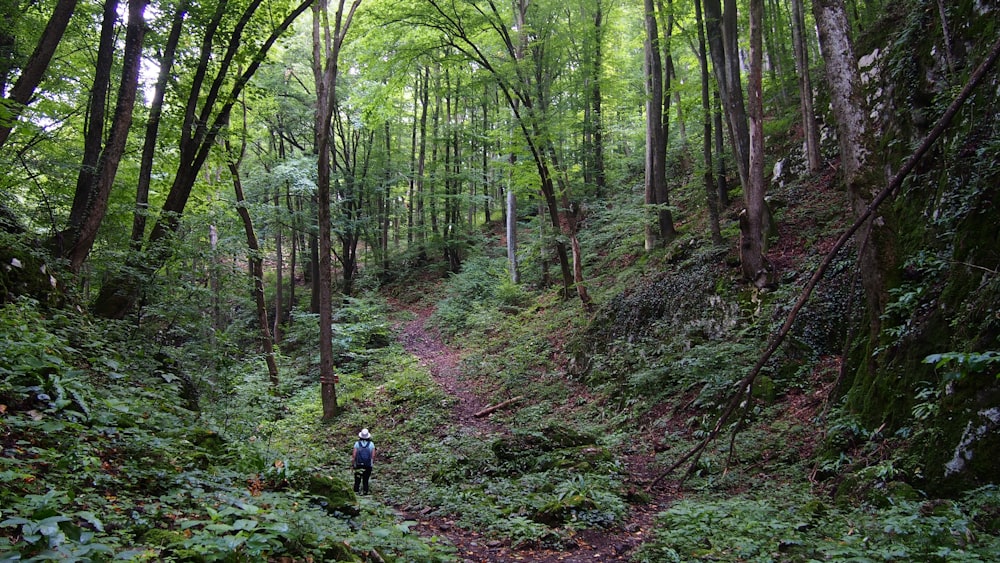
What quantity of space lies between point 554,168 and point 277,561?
13331 mm

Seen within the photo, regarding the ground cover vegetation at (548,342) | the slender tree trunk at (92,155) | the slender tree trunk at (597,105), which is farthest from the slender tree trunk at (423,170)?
the slender tree trunk at (92,155)

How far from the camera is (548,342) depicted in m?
15.4

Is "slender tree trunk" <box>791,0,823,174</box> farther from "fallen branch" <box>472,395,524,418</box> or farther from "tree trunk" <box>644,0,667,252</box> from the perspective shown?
"fallen branch" <box>472,395,524,418</box>

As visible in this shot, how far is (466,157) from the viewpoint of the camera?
2873 cm

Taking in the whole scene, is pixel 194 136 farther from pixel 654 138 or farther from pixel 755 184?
pixel 654 138

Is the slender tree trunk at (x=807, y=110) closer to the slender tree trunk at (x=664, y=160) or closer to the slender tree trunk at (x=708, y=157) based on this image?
the slender tree trunk at (x=708, y=157)

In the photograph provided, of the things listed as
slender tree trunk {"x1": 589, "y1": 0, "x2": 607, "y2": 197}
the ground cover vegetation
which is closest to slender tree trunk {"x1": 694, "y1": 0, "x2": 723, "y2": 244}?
the ground cover vegetation

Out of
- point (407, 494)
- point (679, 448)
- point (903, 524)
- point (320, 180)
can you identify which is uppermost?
point (320, 180)

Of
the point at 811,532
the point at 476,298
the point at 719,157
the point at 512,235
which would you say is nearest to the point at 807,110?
the point at 719,157

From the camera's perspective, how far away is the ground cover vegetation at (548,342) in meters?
4.12

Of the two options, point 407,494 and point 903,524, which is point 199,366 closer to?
point 407,494

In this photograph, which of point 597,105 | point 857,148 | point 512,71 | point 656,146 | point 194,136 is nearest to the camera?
point 857,148

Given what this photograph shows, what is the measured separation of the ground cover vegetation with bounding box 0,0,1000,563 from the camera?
13.5ft

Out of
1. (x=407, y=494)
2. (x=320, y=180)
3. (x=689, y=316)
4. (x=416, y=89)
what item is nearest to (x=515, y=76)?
(x=320, y=180)
